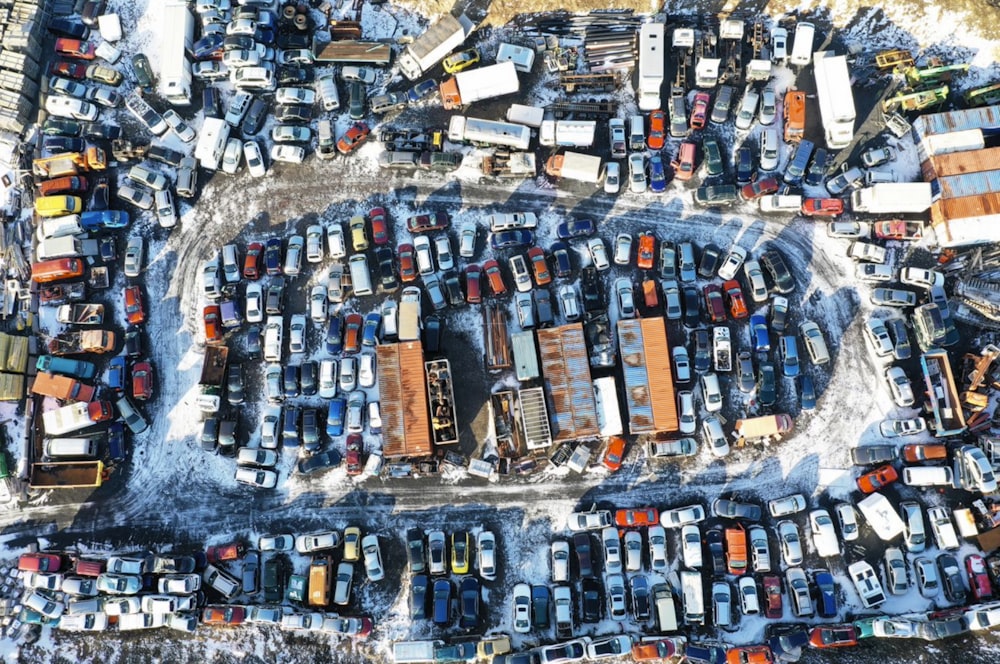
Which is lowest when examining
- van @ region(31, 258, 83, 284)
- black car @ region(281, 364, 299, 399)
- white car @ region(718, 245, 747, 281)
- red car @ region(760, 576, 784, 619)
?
red car @ region(760, 576, 784, 619)

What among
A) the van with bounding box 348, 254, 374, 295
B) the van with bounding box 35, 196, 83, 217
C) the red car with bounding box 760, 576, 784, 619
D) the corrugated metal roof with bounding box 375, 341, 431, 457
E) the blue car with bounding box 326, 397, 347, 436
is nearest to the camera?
the red car with bounding box 760, 576, 784, 619

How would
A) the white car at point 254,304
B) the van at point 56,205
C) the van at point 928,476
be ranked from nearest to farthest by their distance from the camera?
1. the van at point 928,476
2. the white car at point 254,304
3. the van at point 56,205

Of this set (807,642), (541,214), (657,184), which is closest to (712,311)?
(657,184)

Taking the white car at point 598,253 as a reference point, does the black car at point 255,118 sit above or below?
above

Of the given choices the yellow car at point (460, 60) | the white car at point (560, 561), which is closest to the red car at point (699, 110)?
the yellow car at point (460, 60)

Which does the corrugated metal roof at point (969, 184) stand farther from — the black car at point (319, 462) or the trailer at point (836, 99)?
the black car at point (319, 462)

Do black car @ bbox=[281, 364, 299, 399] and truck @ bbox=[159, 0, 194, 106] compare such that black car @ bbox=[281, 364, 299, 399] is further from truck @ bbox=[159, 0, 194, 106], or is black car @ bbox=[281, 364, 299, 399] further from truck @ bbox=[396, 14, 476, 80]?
truck @ bbox=[396, 14, 476, 80]

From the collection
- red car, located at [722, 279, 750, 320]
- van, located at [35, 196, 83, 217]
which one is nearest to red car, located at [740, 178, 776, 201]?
red car, located at [722, 279, 750, 320]
